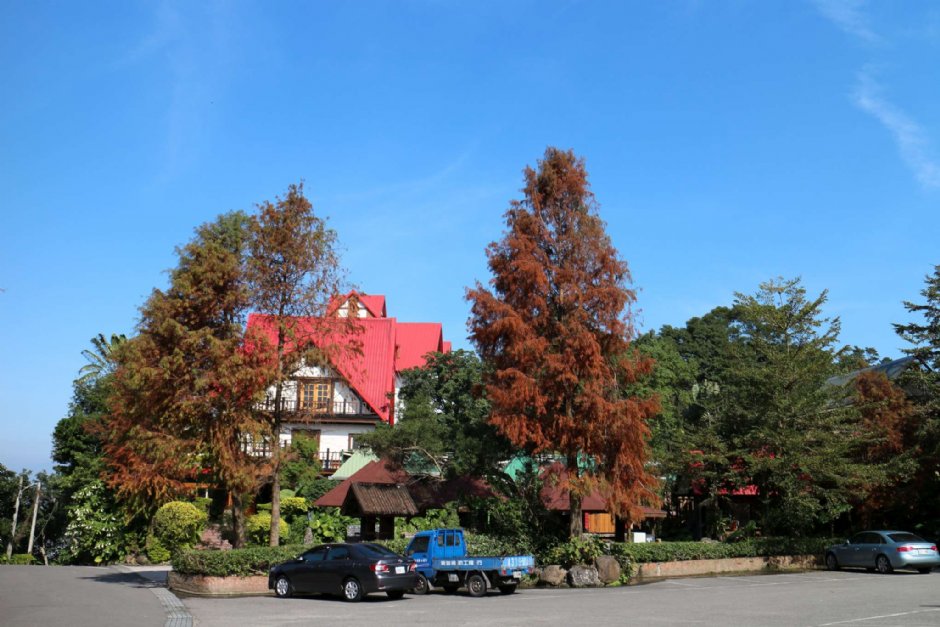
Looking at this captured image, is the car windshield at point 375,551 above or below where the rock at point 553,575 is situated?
above

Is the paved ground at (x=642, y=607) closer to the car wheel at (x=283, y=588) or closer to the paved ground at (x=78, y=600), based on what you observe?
the car wheel at (x=283, y=588)

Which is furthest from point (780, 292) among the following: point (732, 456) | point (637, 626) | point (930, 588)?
point (637, 626)

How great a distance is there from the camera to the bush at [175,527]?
30828 mm

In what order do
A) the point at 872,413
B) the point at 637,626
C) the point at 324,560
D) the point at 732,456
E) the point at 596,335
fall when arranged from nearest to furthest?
the point at 637,626 → the point at 324,560 → the point at 596,335 → the point at 732,456 → the point at 872,413

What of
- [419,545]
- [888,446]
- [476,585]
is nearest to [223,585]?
[419,545]

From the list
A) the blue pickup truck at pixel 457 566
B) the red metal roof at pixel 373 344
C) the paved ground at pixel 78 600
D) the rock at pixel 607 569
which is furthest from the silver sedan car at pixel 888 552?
the paved ground at pixel 78 600

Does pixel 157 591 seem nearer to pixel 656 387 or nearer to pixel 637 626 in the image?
pixel 637 626

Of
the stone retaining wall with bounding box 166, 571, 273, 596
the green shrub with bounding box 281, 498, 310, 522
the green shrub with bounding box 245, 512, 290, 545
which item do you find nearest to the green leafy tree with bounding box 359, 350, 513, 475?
the green shrub with bounding box 245, 512, 290, 545

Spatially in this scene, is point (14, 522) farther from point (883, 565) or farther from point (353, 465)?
point (883, 565)

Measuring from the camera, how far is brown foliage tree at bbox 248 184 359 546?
76.4 ft

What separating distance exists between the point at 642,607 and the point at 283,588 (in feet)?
30.4

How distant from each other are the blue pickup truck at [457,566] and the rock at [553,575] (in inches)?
86.4

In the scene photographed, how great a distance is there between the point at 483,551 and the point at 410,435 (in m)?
6.84

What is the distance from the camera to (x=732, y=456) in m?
30.1
